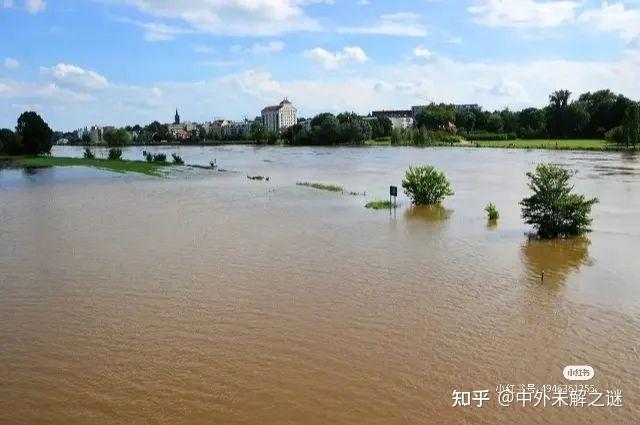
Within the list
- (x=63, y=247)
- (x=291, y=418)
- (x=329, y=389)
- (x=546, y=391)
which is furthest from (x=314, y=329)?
(x=63, y=247)

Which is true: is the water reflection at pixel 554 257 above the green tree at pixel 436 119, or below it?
below

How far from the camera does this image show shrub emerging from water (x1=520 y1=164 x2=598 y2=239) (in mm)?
21797

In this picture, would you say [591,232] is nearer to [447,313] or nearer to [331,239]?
[331,239]

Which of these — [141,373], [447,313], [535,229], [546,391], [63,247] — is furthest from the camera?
[535,229]

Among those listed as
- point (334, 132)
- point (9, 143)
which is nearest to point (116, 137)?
point (334, 132)

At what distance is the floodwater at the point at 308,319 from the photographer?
9.67 metres

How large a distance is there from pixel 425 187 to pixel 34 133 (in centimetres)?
7065

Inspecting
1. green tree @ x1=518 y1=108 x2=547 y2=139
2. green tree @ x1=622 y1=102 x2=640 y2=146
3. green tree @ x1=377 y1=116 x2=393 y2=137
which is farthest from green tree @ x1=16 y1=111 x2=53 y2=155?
green tree @ x1=518 y1=108 x2=547 y2=139

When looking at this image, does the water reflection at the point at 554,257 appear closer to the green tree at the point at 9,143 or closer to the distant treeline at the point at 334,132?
the green tree at the point at 9,143

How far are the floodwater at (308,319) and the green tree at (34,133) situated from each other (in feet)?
202

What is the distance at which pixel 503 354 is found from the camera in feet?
37.1

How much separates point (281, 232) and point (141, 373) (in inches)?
539

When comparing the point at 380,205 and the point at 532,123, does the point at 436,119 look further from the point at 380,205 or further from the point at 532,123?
the point at 380,205

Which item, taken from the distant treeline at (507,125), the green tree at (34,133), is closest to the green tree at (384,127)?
the distant treeline at (507,125)
